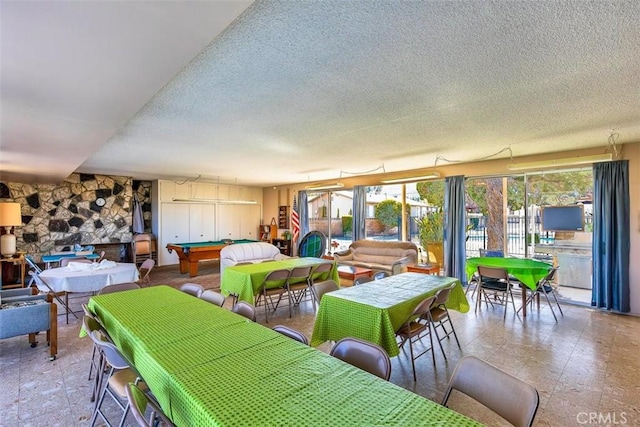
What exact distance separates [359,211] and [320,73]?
6290 mm

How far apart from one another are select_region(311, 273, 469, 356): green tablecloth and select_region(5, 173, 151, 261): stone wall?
8089 mm

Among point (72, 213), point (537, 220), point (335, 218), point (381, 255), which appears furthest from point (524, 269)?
point (72, 213)

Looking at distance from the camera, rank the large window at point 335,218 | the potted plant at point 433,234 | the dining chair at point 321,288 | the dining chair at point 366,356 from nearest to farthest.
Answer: the dining chair at point 366,356 < the dining chair at point 321,288 < the potted plant at point 433,234 < the large window at point 335,218

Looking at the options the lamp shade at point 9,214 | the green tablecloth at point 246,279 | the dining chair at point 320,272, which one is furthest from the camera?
the lamp shade at point 9,214

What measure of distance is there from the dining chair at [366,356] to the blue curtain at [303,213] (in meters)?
8.45

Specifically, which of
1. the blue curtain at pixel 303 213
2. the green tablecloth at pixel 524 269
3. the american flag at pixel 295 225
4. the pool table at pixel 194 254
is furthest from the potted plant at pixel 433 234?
the pool table at pixel 194 254

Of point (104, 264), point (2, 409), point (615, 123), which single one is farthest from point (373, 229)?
point (2, 409)

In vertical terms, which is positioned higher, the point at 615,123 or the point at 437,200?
the point at 615,123

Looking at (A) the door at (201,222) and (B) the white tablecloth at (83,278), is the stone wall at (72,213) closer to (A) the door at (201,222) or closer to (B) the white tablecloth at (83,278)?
(A) the door at (201,222)

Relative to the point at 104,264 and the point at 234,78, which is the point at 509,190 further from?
the point at 104,264

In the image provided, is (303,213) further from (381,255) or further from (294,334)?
(294,334)

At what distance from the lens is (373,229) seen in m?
8.70

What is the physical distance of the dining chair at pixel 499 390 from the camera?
133 centimetres

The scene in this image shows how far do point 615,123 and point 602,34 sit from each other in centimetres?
263
